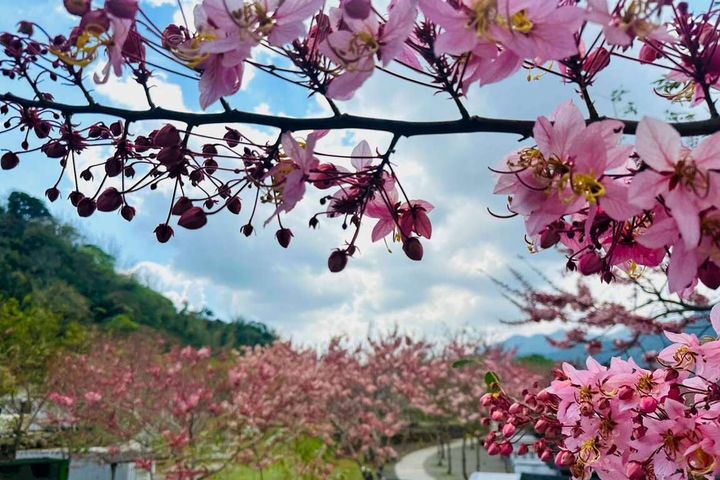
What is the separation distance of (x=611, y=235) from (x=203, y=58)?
53 cm

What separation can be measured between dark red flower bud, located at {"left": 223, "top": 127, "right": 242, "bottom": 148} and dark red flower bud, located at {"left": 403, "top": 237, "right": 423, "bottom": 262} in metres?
0.26

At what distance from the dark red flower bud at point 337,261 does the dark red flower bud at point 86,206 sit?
0.36m

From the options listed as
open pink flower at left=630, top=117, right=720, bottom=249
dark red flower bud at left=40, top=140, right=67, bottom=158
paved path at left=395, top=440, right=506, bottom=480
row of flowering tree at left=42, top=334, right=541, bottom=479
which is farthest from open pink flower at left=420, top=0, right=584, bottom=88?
paved path at left=395, top=440, right=506, bottom=480

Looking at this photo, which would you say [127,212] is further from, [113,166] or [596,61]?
[596,61]

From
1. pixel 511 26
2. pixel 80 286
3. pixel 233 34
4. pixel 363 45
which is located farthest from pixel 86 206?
pixel 80 286

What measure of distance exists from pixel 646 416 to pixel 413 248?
0.48 metres

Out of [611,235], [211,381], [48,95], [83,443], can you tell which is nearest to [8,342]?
[83,443]

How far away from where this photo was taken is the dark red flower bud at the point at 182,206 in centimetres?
73

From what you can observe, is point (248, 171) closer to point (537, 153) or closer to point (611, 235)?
point (537, 153)

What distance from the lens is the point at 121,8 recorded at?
1.81 feet

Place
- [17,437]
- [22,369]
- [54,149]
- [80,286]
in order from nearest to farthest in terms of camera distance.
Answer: [54,149]
[17,437]
[22,369]
[80,286]

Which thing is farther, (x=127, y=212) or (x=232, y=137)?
(x=127, y=212)

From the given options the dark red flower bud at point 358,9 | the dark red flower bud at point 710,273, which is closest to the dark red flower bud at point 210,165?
the dark red flower bud at point 358,9

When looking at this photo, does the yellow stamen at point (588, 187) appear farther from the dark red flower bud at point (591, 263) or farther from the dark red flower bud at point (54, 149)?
the dark red flower bud at point (54, 149)
